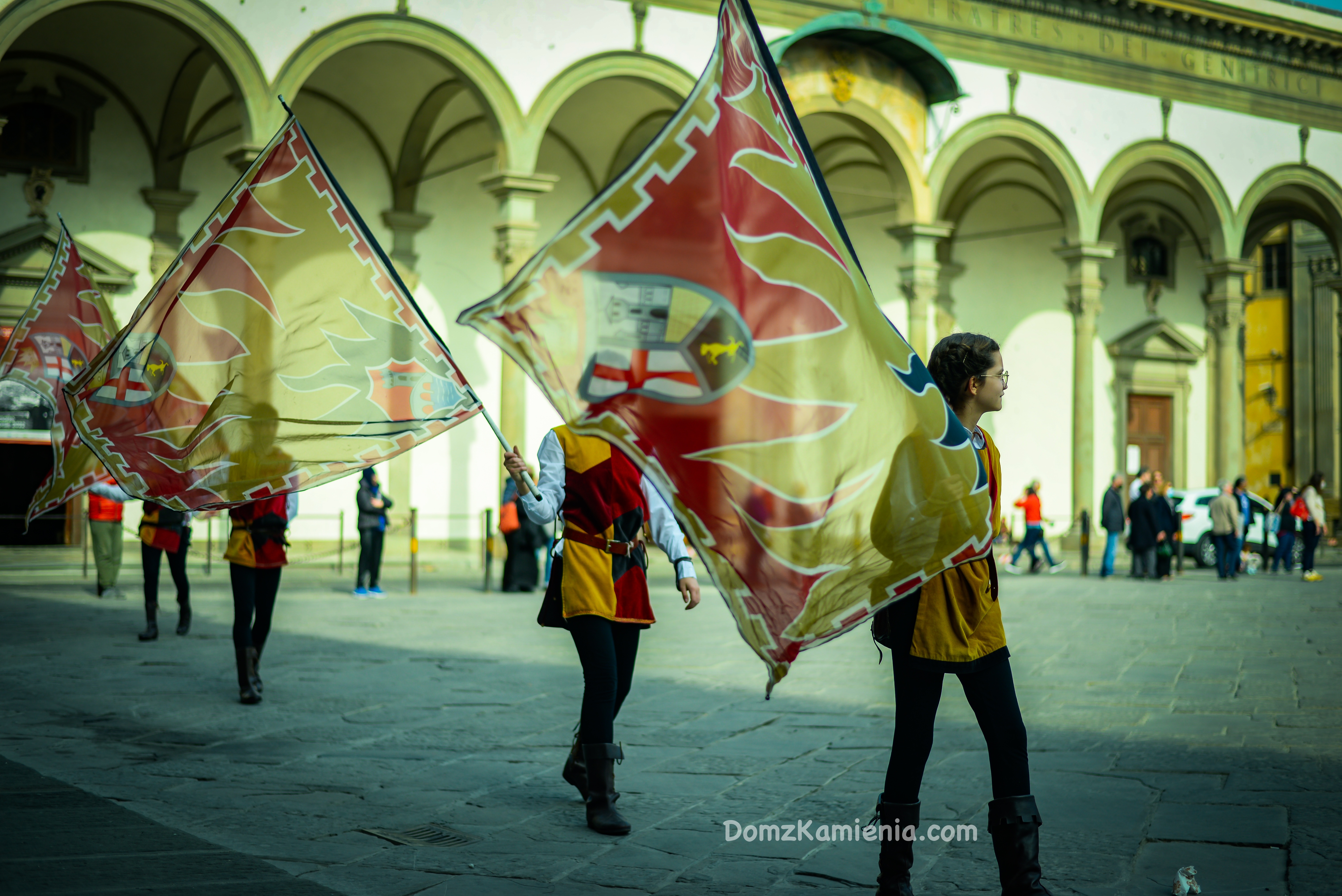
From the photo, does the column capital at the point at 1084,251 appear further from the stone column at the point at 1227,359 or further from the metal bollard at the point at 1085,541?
the metal bollard at the point at 1085,541

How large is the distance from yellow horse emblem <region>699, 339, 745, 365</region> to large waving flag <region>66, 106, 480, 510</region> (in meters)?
1.77

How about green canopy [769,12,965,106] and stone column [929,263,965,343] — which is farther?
stone column [929,263,965,343]

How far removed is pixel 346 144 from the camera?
2028 cm

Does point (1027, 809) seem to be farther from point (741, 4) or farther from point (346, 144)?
point (346, 144)

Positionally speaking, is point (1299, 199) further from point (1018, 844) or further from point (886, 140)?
point (1018, 844)

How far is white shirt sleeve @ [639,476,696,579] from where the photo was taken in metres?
4.75

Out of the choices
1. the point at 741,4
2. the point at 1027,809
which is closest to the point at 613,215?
the point at 741,4

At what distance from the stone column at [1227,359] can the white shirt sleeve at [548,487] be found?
2191 cm

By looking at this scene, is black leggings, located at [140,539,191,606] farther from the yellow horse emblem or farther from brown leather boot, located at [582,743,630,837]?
the yellow horse emblem

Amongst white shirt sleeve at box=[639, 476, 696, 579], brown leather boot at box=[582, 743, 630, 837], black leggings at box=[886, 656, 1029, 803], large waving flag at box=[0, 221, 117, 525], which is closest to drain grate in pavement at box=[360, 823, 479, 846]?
brown leather boot at box=[582, 743, 630, 837]

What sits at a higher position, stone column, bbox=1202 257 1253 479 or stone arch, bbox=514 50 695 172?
stone arch, bbox=514 50 695 172

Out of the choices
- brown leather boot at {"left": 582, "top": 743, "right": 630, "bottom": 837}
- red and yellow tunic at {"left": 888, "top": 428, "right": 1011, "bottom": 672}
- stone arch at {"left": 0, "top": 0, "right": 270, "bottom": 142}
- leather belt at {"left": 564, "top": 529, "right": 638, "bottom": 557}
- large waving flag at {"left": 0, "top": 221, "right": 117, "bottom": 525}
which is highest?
stone arch at {"left": 0, "top": 0, "right": 270, "bottom": 142}

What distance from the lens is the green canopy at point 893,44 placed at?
18.7 metres

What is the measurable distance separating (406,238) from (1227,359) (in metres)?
15.3
